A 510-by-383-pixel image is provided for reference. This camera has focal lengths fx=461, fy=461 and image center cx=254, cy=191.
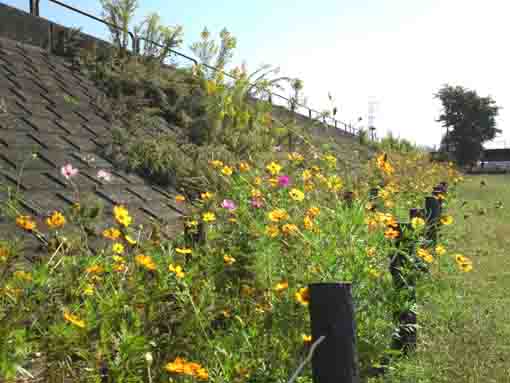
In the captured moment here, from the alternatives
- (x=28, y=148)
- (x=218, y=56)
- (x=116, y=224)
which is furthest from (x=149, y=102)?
(x=116, y=224)

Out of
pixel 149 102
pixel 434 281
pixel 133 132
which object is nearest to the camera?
pixel 434 281

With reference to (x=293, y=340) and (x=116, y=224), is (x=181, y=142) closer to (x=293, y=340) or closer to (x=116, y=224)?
(x=116, y=224)

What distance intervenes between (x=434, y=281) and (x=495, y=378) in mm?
582

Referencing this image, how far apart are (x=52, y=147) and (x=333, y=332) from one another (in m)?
3.14

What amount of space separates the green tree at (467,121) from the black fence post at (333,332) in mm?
34116

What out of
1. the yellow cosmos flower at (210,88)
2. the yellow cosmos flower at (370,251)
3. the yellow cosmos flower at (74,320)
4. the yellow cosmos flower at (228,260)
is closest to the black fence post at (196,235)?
the yellow cosmos flower at (228,260)

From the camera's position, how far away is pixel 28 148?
11.4 ft

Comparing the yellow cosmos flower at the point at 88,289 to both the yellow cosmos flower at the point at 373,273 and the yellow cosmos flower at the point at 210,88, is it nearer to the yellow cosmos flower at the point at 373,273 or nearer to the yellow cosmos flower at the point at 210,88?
the yellow cosmos flower at the point at 373,273

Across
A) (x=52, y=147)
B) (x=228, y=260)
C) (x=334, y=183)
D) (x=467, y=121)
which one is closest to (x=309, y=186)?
(x=334, y=183)

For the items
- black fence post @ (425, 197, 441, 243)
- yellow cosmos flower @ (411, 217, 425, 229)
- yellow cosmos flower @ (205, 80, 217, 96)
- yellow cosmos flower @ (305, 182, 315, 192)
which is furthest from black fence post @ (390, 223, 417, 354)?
yellow cosmos flower @ (205, 80, 217, 96)

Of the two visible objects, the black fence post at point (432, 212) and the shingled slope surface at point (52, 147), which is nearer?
the shingled slope surface at point (52, 147)

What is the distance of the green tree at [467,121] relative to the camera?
3262cm

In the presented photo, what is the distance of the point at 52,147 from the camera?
→ 3.66 m

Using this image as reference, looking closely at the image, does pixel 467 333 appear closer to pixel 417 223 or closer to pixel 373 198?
pixel 417 223
